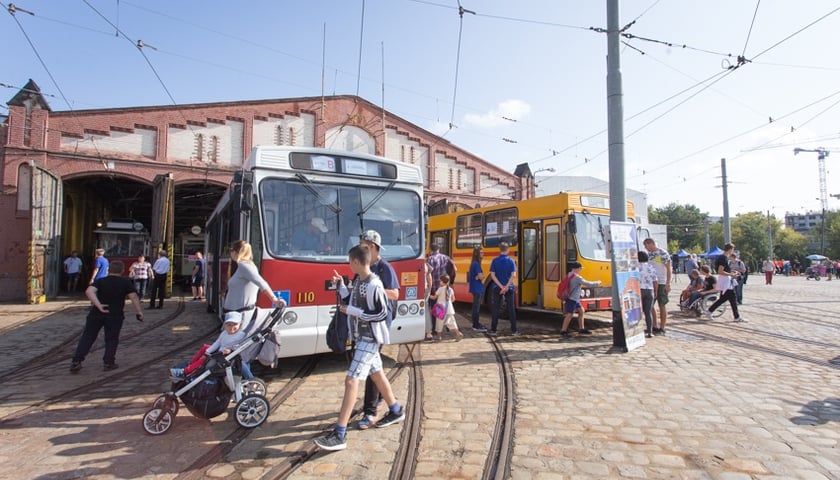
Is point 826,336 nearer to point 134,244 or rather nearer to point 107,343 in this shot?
point 107,343

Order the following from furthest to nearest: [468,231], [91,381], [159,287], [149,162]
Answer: [149,162] < [159,287] < [468,231] < [91,381]

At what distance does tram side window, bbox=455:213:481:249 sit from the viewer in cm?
1297

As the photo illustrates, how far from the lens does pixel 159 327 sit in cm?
1039

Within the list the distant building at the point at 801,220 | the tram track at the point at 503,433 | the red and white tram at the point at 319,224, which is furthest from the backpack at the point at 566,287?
the distant building at the point at 801,220

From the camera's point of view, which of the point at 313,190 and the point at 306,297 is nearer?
the point at 306,297

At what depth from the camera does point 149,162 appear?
19.9 m

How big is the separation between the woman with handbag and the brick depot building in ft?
42.1

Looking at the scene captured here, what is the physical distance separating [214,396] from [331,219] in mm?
2684

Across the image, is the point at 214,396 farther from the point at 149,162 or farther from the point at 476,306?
the point at 149,162

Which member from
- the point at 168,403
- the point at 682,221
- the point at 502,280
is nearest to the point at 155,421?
the point at 168,403

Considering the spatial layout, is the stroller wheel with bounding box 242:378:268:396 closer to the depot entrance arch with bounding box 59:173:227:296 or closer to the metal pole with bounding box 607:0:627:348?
the metal pole with bounding box 607:0:627:348

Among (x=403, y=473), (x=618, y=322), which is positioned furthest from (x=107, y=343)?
(x=618, y=322)

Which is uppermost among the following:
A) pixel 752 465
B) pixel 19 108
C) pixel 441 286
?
pixel 19 108

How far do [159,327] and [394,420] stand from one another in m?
8.46
